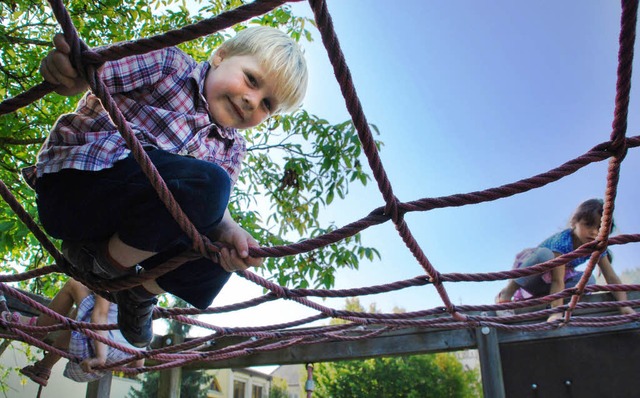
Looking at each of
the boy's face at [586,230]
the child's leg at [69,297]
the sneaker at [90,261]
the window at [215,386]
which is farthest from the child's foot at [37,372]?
the window at [215,386]

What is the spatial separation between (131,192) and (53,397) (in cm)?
767

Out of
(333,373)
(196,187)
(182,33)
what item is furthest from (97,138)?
(333,373)

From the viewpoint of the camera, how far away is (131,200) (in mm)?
1037

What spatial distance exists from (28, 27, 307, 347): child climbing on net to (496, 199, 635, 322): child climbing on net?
6.73 feet

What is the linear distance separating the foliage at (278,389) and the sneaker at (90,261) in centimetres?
1764

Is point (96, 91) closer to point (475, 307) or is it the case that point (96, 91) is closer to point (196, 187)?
point (196, 187)

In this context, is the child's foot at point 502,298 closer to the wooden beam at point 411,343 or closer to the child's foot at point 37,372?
the wooden beam at point 411,343

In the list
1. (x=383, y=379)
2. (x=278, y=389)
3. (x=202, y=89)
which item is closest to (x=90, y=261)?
(x=202, y=89)

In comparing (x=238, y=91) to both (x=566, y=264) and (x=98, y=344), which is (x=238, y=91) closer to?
(x=98, y=344)

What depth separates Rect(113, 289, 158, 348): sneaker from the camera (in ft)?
4.69

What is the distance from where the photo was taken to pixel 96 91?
0.82m

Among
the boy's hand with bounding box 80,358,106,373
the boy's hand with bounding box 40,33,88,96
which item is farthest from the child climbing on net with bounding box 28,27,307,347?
the boy's hand with bounding box 80,358,106,373

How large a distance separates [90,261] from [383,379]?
→ 12.3m

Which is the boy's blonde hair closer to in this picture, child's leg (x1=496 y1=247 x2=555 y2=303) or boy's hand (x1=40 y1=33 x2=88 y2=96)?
boy's hand (x1=40 y1=33 x2=88 y2=96)
